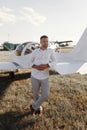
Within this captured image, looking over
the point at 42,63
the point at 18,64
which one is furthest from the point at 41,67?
the point at 18,64

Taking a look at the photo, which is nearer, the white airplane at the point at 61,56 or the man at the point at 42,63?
the man at the point at 42,63

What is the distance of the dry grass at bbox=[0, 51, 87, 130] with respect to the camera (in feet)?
16.6

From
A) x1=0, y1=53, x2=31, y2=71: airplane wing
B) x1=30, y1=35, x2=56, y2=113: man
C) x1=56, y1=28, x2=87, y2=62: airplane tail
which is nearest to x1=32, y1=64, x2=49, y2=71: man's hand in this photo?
x1=30, y1=35, x2=56, y2=113: man

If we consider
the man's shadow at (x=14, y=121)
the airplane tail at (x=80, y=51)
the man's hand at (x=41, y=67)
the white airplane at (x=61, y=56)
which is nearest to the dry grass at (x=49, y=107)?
the man's shadow at (x=14, y=121)

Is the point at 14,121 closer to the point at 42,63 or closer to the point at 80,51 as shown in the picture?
the point at 42,63

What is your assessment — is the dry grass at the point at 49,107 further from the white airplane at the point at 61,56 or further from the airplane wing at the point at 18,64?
the airplane wing at the point at 18,64

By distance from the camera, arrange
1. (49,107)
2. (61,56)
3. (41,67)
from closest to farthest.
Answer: (41,67)
(49,107)
(61,56)

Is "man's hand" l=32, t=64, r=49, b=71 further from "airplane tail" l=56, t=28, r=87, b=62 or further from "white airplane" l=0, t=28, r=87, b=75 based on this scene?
"airplane tail" l=56, t=28, r=87, b=62

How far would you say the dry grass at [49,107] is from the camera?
5.07 metres

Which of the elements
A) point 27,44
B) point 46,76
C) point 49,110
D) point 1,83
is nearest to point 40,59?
point 46,76

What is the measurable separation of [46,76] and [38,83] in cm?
26

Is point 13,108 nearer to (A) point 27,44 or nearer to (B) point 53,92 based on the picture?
(B) point 53,92

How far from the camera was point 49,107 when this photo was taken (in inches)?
238

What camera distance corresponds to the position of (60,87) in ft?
26.0
